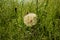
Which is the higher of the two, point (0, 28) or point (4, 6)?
point (4, 6)

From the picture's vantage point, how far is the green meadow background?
5.54 ft

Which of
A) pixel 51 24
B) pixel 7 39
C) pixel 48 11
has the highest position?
pixel 48 11

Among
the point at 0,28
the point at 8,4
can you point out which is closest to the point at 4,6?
the point at 8,4

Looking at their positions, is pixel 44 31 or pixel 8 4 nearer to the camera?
pixel 44 31

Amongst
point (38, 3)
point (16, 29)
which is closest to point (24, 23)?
point (16, 29)

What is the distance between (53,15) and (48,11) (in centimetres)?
6

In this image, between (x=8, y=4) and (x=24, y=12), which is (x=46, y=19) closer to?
(x=24, y=12)

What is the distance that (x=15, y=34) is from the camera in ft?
5.85

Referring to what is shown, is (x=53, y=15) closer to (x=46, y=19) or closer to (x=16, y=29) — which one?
(x=46, y=19)

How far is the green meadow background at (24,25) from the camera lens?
5.54 ft

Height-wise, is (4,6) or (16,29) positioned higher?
(4,6)

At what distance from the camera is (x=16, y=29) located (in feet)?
5.88

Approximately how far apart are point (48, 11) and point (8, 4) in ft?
→ 1.33

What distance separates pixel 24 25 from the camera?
177cm
